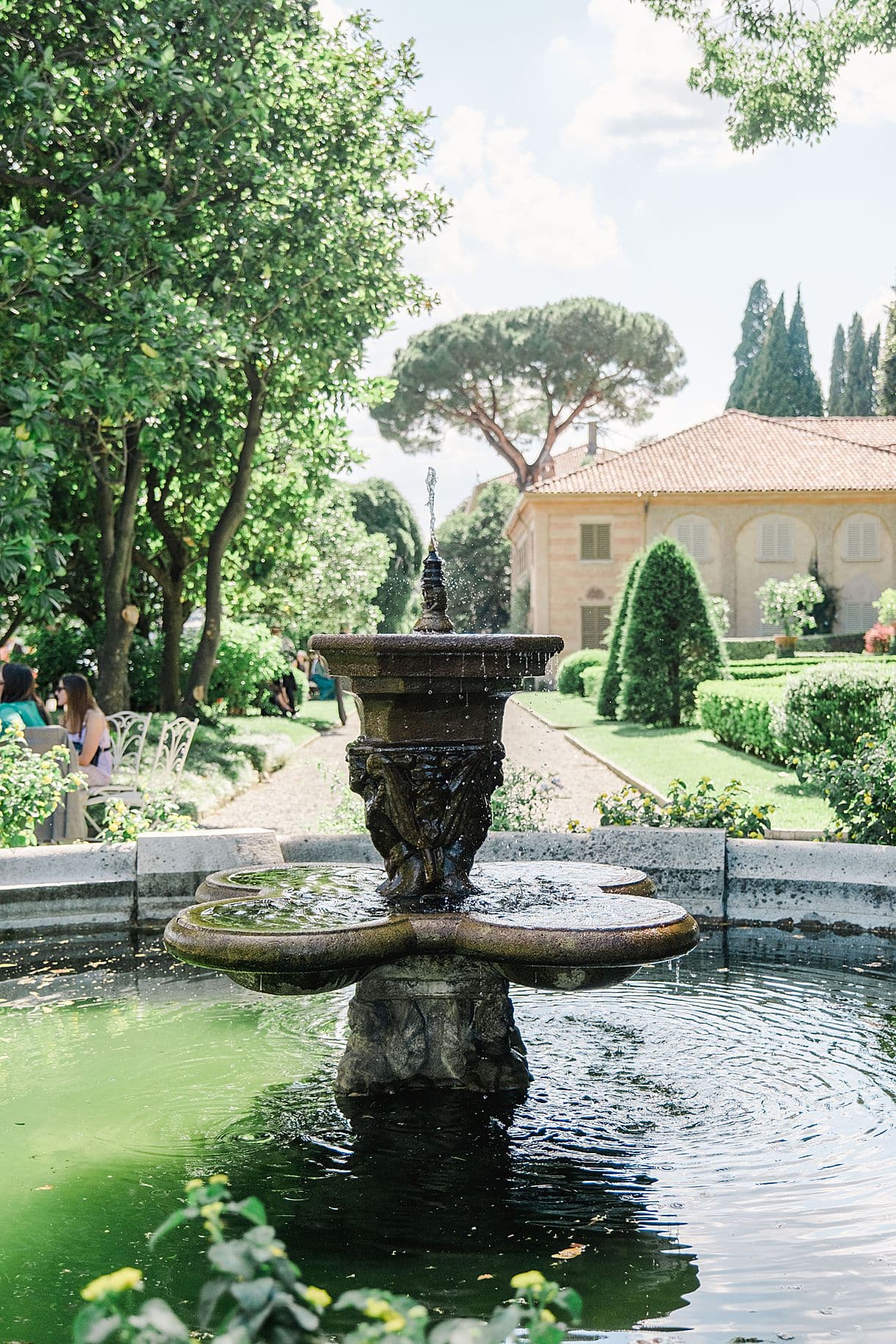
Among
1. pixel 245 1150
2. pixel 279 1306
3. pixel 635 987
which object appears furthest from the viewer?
pixel 635 987

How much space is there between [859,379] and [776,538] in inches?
1064

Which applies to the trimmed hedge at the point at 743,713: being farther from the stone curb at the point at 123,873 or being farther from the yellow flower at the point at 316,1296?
the yellow flower at the point at 316,1296

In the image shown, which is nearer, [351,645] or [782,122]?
[351,645]

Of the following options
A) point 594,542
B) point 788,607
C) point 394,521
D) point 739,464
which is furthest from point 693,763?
point 394,521

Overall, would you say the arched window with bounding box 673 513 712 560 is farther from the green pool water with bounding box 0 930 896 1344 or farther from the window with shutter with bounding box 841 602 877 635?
the green pool water with bounding box 0 930 896 1344

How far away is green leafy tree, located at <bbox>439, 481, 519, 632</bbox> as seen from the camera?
52312 mm

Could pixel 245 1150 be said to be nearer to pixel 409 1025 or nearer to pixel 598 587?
pixel 409 1025

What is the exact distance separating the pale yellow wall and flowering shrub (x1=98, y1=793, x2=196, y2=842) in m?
32.0

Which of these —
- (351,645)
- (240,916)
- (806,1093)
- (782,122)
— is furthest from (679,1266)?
(782,122)

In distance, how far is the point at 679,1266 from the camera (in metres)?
3.23

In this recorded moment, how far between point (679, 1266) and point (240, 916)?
189 centimetres

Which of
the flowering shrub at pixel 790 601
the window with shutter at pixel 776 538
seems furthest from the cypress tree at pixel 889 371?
→ the flowering shrub at pixel 790 601

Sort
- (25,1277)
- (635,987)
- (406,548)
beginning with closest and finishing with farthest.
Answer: (25,1277) < (635,987) < (406,548)

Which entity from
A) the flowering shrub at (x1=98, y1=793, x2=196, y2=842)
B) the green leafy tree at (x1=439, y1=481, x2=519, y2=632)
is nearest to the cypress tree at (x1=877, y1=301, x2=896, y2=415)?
the green leafy tree at (x1=439, y1=481, x2=519, y2=632)
